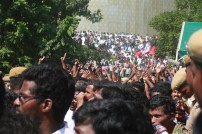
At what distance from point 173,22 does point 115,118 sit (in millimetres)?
30609

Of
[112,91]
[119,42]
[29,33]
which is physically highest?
[112,91]

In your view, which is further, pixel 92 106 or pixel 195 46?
pixel 92 106

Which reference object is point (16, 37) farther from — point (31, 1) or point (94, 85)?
point (94, 85)

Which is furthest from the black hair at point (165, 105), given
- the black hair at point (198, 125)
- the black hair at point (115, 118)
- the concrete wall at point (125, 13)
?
the concrete wall at point (125, 13)

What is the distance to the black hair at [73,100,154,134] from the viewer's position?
247cm

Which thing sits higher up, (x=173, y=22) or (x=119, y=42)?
(x=173, y=22)

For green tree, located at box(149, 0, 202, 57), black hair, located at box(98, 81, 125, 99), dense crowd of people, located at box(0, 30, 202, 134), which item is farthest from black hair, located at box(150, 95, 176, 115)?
green tree, located at box(149, 0, 202, 57)

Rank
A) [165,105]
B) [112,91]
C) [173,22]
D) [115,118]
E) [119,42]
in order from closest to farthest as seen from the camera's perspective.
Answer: [115,118] < [112,91] < [165,105] < [173,22] < [119,42]

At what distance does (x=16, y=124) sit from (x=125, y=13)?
46.3 m

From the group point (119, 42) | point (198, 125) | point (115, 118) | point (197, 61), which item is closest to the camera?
point (197, 61)

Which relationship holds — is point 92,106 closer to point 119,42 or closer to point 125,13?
point 119,42

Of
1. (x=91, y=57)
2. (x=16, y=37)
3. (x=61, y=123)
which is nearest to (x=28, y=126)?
(x=61, y=123)

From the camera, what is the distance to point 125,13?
4822 centimetres

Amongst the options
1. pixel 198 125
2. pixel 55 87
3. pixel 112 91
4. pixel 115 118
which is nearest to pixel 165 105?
pixel 112 91
